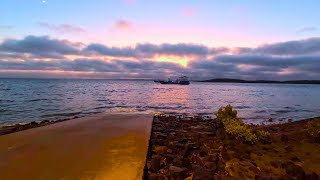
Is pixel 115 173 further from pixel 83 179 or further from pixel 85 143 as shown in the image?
pixel 85 143

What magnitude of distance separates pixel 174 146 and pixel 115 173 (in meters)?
4.56

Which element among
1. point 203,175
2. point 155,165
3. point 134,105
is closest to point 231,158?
point 155,165

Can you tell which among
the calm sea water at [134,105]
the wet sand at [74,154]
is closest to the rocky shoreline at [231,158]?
the wet sand at [74,154]

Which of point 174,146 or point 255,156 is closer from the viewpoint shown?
point 255,156

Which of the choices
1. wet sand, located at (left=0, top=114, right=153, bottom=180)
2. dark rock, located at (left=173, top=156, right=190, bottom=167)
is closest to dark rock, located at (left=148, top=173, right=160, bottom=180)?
wet sand, located at (left=0, top=114, right=153, bottom=180)

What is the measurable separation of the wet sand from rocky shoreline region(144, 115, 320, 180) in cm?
56

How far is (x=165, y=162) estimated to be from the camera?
8.76 meters

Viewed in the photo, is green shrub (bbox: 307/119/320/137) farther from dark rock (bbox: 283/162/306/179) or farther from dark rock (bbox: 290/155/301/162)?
dark rock (bbox: 283/162/306/179)

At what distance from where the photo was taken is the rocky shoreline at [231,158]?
24.9 ft

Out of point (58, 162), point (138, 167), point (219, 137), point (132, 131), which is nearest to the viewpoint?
point (138, 167)

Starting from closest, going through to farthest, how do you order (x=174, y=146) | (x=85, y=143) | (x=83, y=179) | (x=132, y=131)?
(x=83, y=179), (x=85, y=143), (x=174, y=146), (x=132, y=131)

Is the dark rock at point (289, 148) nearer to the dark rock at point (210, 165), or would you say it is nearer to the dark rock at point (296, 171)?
the dark rock at point (296, 171)

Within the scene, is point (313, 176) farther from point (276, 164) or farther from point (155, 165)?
point (155, 165)

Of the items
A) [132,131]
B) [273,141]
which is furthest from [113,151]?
[273,141]
